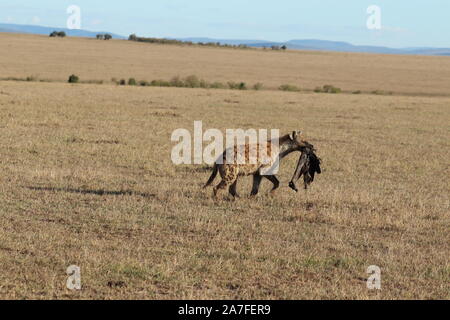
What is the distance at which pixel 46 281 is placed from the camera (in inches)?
258

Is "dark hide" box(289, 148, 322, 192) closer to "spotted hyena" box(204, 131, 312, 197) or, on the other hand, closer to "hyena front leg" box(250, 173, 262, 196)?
"spotted hyena" box(204, 131, 312, 197)

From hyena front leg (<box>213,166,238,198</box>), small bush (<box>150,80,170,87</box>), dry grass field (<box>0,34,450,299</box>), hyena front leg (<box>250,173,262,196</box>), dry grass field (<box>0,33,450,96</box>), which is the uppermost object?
dry grass field (<box>0,33,450,96</box>)

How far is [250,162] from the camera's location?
10648 millimetres

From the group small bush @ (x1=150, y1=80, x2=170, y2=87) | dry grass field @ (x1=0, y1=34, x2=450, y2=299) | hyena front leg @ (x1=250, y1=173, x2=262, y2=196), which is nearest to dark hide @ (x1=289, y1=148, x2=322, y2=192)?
dry grass field @ (x1=0, y1=34, x2=450, y2=299)

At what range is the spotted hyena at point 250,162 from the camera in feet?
34.6

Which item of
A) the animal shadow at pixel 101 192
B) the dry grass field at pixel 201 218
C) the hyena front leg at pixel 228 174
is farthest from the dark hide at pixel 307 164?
the animal shadow at pixel 101 192

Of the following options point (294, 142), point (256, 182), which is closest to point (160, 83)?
point (294, 142)

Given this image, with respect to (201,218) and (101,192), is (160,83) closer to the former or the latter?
(101,192)

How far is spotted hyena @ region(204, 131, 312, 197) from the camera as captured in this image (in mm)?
10547

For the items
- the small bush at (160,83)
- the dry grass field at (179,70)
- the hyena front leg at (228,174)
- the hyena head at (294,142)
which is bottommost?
the hyena front leg at (228,174)

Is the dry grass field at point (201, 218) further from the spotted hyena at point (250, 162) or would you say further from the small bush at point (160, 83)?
the small bush at point (160, 83)

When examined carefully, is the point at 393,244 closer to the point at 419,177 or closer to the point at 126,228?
the point at 126,228
